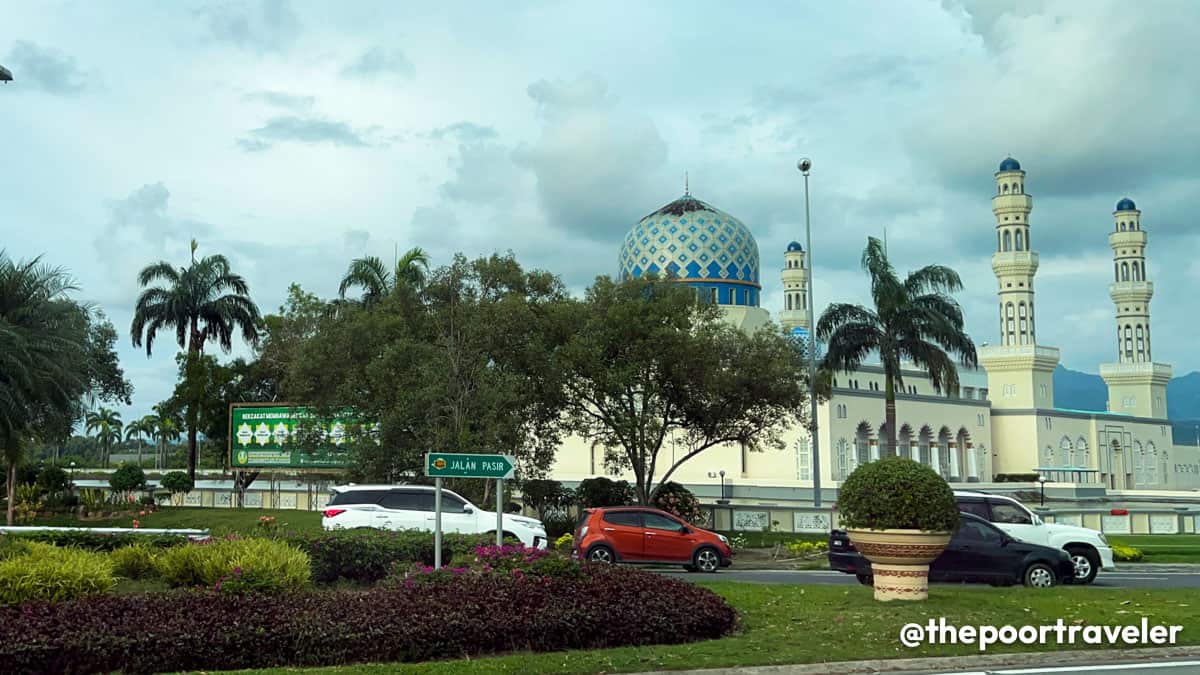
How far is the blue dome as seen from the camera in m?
58.9

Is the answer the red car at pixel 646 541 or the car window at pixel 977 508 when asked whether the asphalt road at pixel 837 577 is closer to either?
the red car at pixel 646 541

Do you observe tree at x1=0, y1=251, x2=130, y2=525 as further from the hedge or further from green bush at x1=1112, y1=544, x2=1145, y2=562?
green bush at x1=1112, y1=544, x2=1145, y2=562

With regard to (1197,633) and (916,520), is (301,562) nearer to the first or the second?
(916,520)

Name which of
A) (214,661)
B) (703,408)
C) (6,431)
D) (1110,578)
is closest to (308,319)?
(6,431)

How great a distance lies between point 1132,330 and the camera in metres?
77.4

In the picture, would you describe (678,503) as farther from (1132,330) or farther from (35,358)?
(1132,330)

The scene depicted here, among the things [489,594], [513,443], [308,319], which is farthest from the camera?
[308,319]

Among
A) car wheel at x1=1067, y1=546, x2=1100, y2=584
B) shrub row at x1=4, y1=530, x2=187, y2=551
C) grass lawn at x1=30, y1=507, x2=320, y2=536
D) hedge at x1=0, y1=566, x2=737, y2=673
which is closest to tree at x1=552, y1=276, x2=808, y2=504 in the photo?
grass lawn at x1=30, y1=507, x2=320, y2=536

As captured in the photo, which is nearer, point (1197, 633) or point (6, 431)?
point (1197, 633)

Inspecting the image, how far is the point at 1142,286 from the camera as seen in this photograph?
76.9 metres

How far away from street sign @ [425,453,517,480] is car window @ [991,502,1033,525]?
10292 millimetres

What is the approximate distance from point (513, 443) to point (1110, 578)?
14728mm

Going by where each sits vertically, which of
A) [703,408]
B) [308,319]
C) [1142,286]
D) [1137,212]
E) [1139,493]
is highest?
[1137,212]

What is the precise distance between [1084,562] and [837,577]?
4.33 metres
